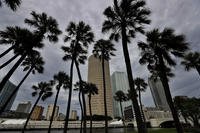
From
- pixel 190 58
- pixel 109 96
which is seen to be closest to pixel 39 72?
pixel 190 58

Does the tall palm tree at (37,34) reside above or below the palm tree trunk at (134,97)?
above

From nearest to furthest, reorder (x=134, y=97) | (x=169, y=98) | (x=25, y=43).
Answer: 1. (x=134, y=97)
2. (x=169, y=98)
3. (x=25, y=43)

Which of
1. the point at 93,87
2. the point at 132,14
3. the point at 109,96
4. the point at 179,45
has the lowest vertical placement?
the point at 179,45

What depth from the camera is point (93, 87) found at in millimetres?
43969

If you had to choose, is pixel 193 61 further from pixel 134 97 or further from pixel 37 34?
pixel 37 34

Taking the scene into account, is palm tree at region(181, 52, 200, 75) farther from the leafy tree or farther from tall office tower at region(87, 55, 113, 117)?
tall office tower at region(87, 55, 113, 117)

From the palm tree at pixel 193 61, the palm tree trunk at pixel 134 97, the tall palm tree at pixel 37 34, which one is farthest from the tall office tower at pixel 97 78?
the palm tree trunk at pixel 134 97

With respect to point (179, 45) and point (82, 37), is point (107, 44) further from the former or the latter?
point (179, 45)

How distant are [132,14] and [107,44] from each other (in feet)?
53.6

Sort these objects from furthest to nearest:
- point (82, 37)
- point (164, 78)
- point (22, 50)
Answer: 1. point (82, 37)
2. point (22, 50)
3. point (164, 78)

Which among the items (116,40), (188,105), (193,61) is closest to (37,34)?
(116,40)

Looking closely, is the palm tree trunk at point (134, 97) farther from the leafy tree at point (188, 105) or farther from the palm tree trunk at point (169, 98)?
the leafy tree at point (188, 105)

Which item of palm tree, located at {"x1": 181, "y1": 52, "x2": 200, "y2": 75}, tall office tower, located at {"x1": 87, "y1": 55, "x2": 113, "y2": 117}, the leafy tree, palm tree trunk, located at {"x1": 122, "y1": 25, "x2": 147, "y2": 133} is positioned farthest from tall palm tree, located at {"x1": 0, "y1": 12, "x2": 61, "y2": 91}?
tall office tower, located at {"x1": 87, "y1": 55, "x2": 113, "y2": 117}

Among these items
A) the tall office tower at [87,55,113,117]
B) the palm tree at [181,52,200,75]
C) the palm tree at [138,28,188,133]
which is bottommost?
the palm tree at [138,28,188,133]
